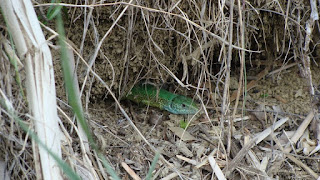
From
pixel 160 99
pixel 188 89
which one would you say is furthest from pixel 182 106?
pixel 188 89

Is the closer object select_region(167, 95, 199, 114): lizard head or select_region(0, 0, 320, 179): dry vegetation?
select_region(0, 0, 320, 179): dry vegetation

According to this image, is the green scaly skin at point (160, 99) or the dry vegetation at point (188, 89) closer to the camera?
the dry vegetation at point (188, 89)

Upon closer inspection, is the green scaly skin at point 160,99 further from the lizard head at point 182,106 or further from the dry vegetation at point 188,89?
the dry vegetation at point 188,89

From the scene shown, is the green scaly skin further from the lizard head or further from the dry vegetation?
the dry vegetation

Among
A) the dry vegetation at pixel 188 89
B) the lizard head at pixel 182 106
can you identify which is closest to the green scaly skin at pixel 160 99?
the lizard head at pixel 182 106

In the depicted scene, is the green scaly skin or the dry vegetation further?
the green scaly skin

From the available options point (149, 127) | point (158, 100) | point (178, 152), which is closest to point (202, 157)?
point (178, 152)

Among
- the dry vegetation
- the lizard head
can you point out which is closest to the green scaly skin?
the lizard head
